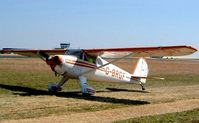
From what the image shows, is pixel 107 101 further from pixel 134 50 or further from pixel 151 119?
pixel 151 119

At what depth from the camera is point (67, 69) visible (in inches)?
683

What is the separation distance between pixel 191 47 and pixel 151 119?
5.37m

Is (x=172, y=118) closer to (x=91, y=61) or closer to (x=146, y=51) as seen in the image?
(x=146, y=51)

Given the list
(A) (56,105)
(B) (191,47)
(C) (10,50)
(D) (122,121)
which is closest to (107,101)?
(A) (56,105)

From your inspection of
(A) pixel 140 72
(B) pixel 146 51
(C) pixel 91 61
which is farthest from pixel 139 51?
(A) pixel 140 72

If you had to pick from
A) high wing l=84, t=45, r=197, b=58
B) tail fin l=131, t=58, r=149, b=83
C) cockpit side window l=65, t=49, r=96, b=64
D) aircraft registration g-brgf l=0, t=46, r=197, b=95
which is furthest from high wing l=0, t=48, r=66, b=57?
tail fin l=131, t=58, r=149, b=83

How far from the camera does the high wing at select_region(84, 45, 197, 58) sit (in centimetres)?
1583

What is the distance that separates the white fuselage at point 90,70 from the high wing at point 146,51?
0.55 metres

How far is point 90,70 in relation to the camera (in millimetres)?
18297

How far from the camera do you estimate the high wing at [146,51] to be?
51.9ft

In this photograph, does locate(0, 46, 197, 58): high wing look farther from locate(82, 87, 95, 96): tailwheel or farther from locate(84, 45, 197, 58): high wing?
locate(82, 87, 95, 96): tailwheel

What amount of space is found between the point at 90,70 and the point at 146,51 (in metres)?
2.93

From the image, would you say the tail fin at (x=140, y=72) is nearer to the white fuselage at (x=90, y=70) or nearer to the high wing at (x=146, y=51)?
the white fuselage at (x=90, y=70)

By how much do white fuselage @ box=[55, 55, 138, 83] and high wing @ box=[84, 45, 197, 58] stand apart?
1.81 ft
